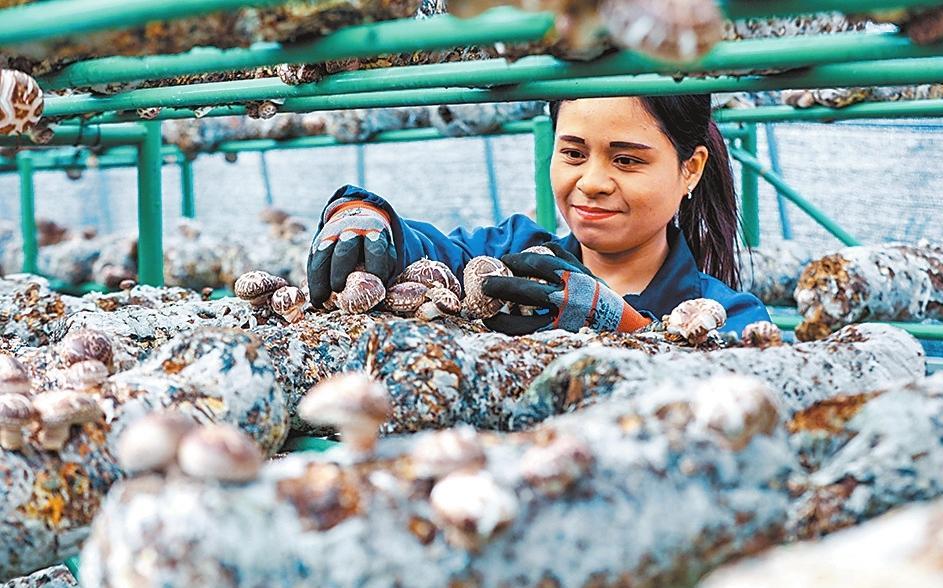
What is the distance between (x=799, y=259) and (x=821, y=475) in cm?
300

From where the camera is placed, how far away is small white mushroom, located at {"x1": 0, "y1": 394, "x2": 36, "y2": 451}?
2.71 ft

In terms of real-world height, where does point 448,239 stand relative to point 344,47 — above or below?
below

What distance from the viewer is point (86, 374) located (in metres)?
0.98

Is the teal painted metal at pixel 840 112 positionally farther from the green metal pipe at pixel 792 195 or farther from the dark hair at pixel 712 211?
the dark hair at pixel 712 211

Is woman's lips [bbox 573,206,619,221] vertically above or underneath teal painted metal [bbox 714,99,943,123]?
underneath

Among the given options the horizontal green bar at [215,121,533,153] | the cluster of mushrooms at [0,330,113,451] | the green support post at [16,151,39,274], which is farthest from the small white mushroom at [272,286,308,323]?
the green support post at [16,151,39,274]

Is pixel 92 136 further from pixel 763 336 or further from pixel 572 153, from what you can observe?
pixel 763 336

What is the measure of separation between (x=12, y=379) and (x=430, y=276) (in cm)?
64

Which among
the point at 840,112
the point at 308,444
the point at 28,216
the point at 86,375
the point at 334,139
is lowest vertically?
the point at 28,216

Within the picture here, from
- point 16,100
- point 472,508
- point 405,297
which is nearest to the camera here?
point 472,508

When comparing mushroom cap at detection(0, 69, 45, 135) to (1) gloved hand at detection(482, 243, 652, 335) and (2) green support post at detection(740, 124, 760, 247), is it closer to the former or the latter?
(1) gloved hand at detection(482, 243, 652, 335)

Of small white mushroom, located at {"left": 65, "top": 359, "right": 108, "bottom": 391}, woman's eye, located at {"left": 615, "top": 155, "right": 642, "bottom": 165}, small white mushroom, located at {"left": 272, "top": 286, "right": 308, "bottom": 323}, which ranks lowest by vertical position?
small white mushroom, located at {"left": 272, "top": 286, "right": 308, "bottom": 323}

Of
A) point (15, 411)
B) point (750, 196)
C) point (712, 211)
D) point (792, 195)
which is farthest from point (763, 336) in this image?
point (750, 196)

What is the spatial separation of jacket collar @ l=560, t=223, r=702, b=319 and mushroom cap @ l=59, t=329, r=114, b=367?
1017 millimetres
